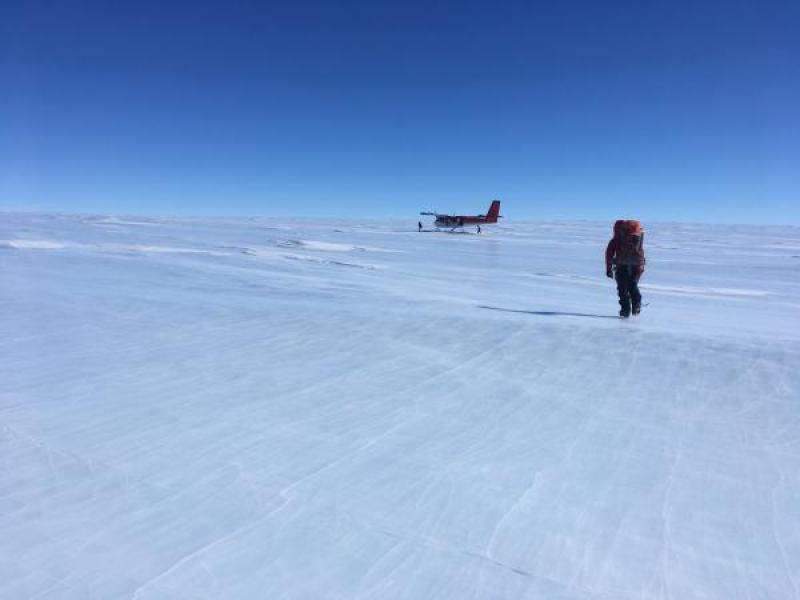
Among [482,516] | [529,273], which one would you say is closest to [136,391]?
Result: [482,516]

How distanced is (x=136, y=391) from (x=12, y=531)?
4.82 ft

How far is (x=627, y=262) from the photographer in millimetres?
6227

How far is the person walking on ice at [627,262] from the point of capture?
619 cm

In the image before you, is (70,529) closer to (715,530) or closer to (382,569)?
(382,569)

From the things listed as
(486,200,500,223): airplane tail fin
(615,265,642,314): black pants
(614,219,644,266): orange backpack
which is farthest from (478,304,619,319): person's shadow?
(486,200,500,223): airplane tail fin

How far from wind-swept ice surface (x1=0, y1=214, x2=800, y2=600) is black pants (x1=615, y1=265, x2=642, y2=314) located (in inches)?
30.8

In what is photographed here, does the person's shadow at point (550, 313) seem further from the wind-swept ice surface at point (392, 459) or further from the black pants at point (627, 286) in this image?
the wind-swept ice surface at point (392, 459)

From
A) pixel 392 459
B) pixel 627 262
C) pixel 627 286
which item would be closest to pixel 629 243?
pixel 627 262

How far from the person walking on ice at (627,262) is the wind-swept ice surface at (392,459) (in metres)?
0.82

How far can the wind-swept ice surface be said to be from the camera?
1.77 metres

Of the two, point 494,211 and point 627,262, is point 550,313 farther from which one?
point 494,211

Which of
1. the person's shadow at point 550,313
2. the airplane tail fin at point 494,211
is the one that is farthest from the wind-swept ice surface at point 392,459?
the airplane tail fin at point 494,211

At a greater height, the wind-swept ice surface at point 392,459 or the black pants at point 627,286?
the black pants at point 627,286

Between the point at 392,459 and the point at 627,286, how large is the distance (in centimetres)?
470
